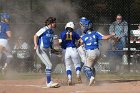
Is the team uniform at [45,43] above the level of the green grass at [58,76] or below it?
above

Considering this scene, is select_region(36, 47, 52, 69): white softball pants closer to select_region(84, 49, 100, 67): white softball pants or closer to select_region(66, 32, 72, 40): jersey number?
select_region(66, 32, 72, 40): jersey number

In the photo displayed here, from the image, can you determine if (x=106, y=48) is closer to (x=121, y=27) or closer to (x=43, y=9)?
(x=121, y=27)

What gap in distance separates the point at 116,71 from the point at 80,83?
16.8 feet

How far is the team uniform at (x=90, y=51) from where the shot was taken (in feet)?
44.3

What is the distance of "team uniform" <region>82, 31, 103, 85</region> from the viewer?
13.5 meters

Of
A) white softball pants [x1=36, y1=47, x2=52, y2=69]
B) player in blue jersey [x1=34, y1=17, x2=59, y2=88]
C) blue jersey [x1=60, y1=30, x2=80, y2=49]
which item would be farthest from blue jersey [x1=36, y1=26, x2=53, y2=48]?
blue jersey [x1=60, y1=30, x2=80, y2=49]

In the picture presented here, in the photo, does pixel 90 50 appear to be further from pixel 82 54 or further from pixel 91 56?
pixel 82 54

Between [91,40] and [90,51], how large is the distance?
12.7 inches

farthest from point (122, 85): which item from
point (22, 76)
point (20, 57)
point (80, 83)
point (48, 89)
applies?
point (20, 57)

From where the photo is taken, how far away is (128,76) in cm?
1727

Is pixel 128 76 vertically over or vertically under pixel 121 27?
under

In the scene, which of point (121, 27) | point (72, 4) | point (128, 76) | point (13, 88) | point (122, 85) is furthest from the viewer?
point (72, 4)

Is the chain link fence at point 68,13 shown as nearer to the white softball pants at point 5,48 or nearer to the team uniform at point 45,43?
the white softball pants at point 5,48

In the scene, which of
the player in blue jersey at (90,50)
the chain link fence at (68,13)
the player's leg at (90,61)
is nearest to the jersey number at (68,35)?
the player in blue jersey at (90,50)
